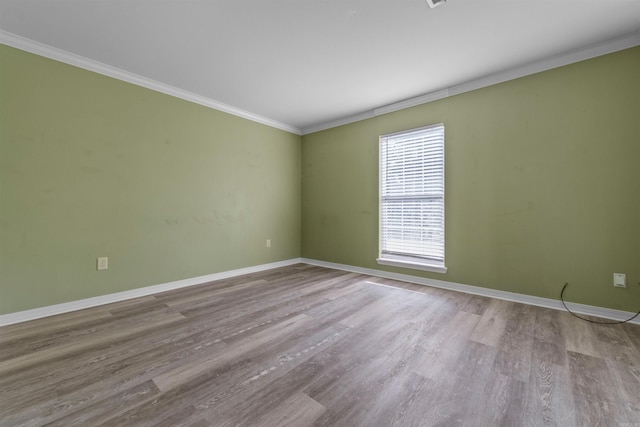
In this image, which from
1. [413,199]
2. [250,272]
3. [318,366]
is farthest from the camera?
[250,272]

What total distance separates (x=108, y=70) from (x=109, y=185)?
4.06ft

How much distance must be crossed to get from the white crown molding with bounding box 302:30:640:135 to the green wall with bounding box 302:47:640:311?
2.7 inches

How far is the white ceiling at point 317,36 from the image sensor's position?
76.4 inches

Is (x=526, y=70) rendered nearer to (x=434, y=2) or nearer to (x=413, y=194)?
(x=434, y=2)

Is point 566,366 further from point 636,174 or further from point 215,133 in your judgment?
point 215,133

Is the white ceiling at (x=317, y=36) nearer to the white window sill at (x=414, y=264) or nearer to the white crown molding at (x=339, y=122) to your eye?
the white crown molding at (x=339, y=122)

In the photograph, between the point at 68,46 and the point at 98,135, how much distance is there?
2.64ft

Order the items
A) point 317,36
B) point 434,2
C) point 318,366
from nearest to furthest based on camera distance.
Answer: point 318,366, point 434,2, point 317,36

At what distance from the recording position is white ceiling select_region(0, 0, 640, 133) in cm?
194

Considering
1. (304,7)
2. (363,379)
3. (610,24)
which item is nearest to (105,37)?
(304,7)

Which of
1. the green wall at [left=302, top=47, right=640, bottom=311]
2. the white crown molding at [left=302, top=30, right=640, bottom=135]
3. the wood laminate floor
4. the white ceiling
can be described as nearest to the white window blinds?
the green wall at [left=302, top=47, right=640, bottom=311]

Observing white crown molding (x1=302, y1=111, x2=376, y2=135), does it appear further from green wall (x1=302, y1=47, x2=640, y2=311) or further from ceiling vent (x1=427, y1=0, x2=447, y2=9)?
ceiling vent (x1=427, y1=0, x2=447, y2=9)

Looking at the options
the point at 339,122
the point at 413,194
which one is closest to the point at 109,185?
the point at 339,122

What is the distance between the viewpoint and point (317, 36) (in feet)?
7.40
